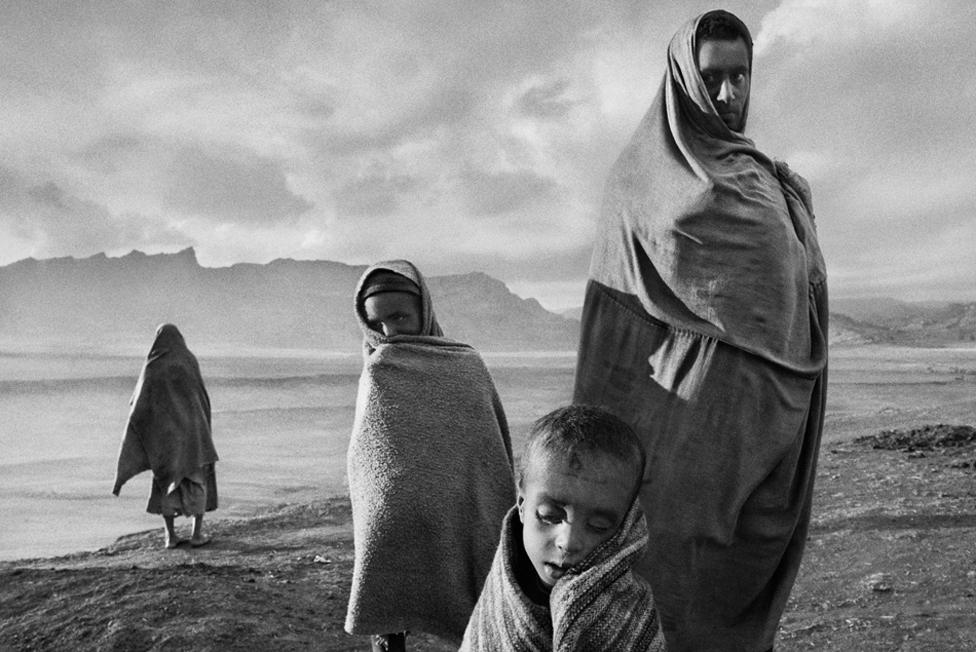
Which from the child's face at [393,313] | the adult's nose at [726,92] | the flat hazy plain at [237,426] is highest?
the adult's nose at [726,92]

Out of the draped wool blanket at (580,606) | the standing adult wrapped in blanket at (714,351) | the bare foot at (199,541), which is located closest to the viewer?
the draped wool blanket at (580,606)

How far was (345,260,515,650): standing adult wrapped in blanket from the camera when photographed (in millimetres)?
3145

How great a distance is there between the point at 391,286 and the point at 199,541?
5619 millimetres

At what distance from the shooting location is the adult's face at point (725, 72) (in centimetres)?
231

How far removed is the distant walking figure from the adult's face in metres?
6.81

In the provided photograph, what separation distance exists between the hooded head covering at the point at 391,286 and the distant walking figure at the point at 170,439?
17.4 ft

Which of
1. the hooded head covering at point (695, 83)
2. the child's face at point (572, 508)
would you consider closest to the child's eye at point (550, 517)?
the child's face at point (572, 508)

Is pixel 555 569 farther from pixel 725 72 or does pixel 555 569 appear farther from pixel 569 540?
pixel 725 72

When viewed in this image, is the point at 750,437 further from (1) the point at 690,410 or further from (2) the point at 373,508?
(2) the point at 373,508

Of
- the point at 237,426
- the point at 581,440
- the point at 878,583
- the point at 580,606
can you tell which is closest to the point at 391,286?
the point at 581,440

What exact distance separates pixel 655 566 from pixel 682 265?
0.75 meters

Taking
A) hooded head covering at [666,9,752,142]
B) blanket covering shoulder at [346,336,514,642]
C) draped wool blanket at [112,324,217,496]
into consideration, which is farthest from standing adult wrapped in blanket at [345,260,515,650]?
draped wool blanket at [112,324,217,496]

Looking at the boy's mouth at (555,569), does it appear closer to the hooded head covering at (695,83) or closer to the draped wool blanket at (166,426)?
the hooded head covering at (695,83)

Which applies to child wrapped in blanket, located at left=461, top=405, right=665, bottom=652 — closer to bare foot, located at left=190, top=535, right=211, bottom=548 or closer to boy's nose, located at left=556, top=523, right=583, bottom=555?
boy's nose, located at left=556, top=523, right=583, bottom=555
